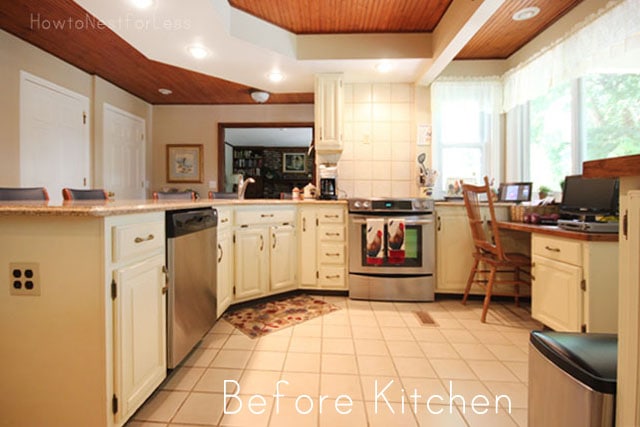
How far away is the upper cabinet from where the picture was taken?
324cm

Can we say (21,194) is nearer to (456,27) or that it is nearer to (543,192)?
(456,27)

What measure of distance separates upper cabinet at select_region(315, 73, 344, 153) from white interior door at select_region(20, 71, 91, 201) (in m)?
2.66

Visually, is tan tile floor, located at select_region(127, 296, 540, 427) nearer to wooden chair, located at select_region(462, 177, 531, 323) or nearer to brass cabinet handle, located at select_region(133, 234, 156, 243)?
wooden chair, located at select_region(462, 177, 531, 323)

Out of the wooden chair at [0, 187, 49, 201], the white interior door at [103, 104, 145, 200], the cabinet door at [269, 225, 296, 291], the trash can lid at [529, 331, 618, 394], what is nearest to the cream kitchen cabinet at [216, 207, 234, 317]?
the cabinet door at [269, 225, 296, 291]

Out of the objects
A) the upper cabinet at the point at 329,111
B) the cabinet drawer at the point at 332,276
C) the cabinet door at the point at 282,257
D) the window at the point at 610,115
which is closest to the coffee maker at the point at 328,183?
the upper cabinet at the point at 329,111

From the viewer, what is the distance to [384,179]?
3473mm

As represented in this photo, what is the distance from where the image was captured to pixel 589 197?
6.79ft

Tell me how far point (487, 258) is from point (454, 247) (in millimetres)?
400

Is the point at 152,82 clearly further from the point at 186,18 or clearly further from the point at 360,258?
the point at 360,258

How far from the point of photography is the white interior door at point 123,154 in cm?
384

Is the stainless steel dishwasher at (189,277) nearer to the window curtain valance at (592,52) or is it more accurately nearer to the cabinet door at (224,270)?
the cabinet door at (224,270)

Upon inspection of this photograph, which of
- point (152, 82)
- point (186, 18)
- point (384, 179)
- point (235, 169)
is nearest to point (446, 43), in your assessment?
point (384, 179)

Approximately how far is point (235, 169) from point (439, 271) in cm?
735

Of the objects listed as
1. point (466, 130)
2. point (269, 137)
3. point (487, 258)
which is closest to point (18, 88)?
point (487, 258)
